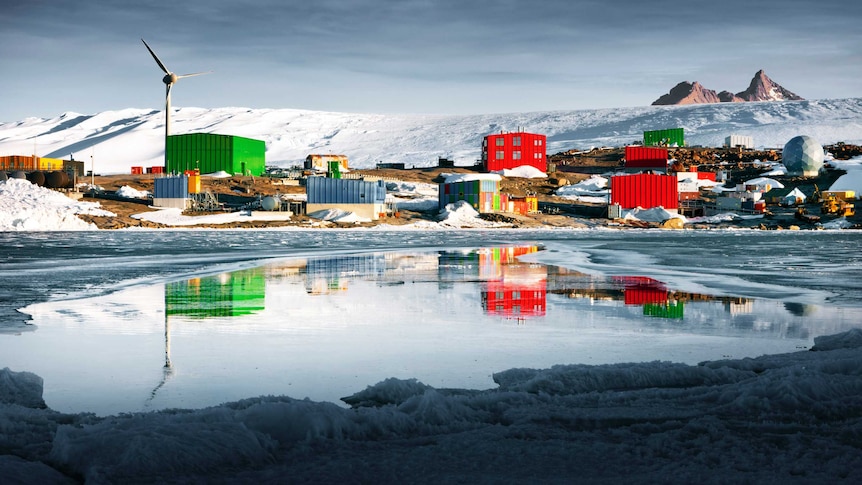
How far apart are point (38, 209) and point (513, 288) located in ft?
161

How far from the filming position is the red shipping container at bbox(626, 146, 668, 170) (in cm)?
9409

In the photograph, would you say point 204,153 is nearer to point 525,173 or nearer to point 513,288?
point 525,173

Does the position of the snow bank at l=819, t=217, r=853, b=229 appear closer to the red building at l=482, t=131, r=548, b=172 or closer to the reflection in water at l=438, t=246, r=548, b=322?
the red building at l=482, t=131, r=548, b=172

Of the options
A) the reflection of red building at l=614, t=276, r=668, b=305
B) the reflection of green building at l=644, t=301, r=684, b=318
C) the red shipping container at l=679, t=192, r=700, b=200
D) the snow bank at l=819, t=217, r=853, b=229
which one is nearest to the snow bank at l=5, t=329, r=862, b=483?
the reflection of green building at l=644, t=301, r=684, b=318

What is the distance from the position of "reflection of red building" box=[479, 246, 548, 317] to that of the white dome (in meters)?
75.5

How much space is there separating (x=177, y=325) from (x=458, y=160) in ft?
449

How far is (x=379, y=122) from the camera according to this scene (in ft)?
633

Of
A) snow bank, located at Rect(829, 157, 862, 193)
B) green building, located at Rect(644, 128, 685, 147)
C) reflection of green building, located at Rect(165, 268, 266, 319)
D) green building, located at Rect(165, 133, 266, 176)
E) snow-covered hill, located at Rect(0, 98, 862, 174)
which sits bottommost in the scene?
reflection of green building, located at Rect(165, 268, 266, 319)

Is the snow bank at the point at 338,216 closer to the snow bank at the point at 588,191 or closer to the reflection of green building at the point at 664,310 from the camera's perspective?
the snow bank at the point at 588,191

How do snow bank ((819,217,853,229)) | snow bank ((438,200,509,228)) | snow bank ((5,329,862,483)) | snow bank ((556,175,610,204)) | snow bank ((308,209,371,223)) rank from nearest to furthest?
1. snow bank ((5,329,862,483))
2. snow bank ((308,209,371,223))
3. snow bank ((438,200,509,228))
4. snow bank ((819,217,853,229))
5. snow bank ((556,175,610,204))

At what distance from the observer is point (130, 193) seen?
68938mm

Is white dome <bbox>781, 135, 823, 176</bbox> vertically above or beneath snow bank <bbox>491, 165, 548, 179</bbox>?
above

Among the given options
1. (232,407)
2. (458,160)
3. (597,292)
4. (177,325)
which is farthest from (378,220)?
(458,160)

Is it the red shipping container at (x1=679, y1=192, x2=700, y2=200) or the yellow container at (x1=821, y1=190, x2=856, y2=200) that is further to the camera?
the red shipping container at (x1=679, y1=192, x2=700, y2=200)
